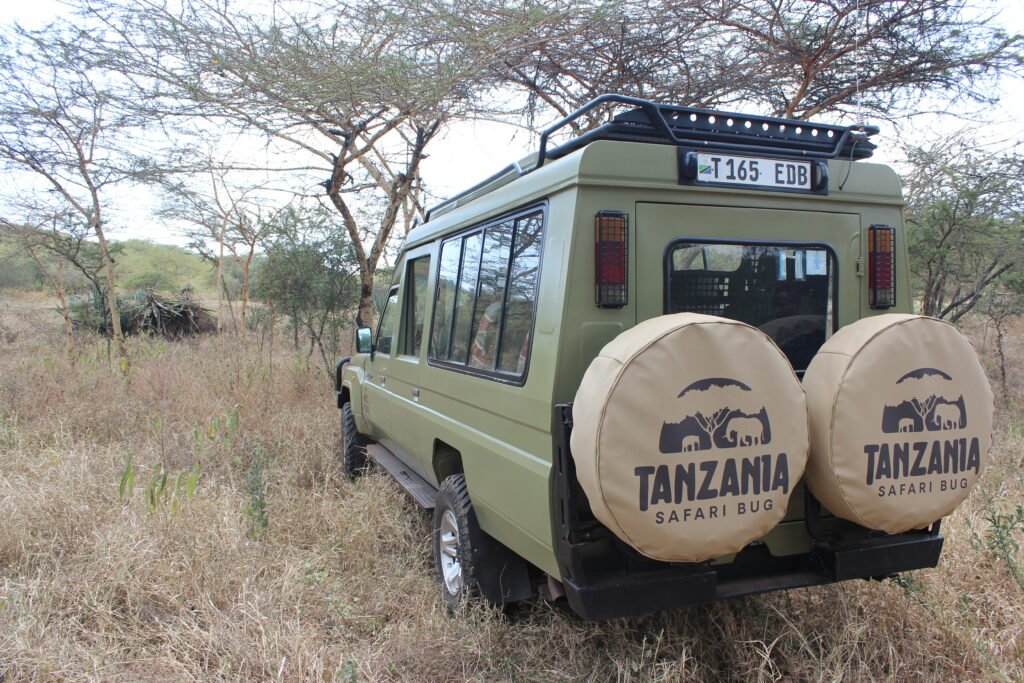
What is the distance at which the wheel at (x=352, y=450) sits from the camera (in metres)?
6.41

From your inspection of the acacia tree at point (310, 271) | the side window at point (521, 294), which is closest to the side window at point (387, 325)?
the side window at point (521, 294)

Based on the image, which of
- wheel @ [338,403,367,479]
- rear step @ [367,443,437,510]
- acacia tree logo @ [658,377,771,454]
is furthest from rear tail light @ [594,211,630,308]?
wheel @ [338,403,367,479]

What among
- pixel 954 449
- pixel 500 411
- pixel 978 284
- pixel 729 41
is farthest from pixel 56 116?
pixel 978 284

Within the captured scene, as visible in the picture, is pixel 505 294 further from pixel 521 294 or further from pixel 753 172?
pixel 753 172

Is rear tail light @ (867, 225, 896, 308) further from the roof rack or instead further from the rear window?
the roof rack

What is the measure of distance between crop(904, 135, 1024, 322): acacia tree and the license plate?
627 cm

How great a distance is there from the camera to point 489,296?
3.69 m

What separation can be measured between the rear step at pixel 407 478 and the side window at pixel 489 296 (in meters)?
0.81

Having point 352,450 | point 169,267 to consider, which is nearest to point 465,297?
point 352,450

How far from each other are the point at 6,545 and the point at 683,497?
13.8 feet

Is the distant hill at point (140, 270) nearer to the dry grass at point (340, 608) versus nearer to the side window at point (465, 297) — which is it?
the dry grass at point (340, 608)

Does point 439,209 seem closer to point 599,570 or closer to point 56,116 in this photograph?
point 599,570

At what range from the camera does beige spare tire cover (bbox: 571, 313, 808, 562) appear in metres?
2.39

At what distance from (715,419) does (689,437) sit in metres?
0.11
